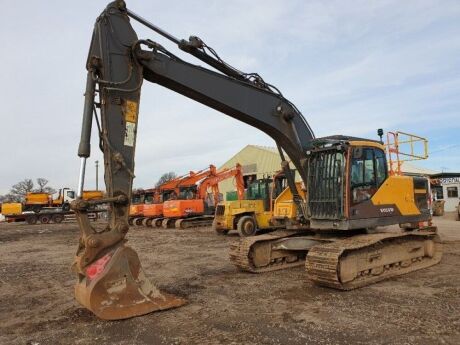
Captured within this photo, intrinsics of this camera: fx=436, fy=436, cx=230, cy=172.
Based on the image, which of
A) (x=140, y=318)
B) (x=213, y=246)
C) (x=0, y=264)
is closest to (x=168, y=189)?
(x=213, y=246)

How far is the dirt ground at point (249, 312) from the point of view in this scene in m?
5.10

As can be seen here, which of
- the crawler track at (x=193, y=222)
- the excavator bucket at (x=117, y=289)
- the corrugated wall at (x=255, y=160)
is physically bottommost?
the excavator bucket at (x=117, y=289)

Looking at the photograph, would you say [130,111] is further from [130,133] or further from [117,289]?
[117,289]

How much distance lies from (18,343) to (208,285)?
3542 mm

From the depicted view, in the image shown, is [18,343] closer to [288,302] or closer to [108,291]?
[108,291]

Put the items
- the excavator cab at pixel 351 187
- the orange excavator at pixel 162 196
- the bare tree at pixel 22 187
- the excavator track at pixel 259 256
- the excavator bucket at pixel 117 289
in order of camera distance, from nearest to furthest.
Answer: the excavator bucket at pixel 117 289 < the excavator cab at pixel 351 187 < the excavator track at pixel 259 256 < the orange excavator at pixel 162 196 < the bare tree at pixel 22 187

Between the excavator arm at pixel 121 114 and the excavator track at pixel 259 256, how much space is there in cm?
268

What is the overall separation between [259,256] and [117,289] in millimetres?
3975

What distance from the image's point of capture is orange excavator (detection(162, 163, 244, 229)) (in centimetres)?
2331

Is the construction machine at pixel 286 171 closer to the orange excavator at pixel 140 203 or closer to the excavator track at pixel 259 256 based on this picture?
the excavator track at pixel 259 256

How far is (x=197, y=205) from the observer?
23.8 meters

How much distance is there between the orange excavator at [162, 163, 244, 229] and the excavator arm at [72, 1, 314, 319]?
15.1m

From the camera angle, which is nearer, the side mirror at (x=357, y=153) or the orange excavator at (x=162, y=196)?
the side mirror at (x=357, y=153)

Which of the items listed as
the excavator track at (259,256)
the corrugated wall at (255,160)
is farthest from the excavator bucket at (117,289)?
the corrugated wall at (255,160)
